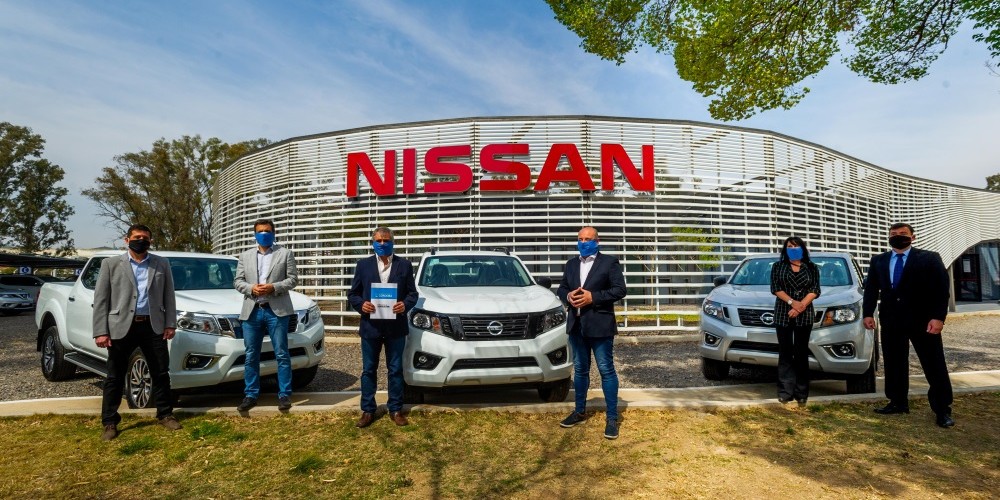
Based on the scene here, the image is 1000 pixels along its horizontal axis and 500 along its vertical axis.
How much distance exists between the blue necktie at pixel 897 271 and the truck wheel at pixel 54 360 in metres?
9.85

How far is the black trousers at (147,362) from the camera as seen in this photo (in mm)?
4723

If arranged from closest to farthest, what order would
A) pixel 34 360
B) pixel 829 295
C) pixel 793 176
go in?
pixel 829 295, pixel 34 360, pixel 793 176

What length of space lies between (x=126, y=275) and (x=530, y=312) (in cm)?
380

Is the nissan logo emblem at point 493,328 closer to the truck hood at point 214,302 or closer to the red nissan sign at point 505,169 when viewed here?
the truck hood at point 214,302

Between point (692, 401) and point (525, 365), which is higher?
point (525, 365)

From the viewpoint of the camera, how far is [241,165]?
1664 centimetres

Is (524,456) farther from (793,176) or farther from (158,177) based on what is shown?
(158,177)

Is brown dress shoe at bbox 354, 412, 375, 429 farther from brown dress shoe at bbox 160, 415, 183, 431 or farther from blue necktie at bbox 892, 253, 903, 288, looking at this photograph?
blue necktie at bbox 892, 253, 903, 288

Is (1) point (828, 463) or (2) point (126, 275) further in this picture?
(2) point (126, 275)

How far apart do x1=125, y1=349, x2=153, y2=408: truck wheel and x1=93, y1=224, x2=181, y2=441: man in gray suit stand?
0.37m

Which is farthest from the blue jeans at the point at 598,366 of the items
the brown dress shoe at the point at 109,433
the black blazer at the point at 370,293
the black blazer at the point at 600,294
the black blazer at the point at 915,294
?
the brown dress shoe at the point at 109,433

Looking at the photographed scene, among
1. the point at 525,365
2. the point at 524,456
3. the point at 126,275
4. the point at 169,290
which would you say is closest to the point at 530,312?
the point at 525,365

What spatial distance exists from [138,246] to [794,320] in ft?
21.7

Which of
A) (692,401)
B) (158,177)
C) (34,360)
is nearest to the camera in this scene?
(692,401)
